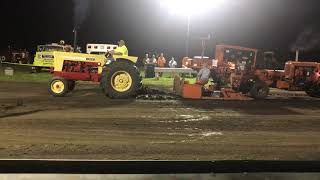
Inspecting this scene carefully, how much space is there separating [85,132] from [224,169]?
6.19 m

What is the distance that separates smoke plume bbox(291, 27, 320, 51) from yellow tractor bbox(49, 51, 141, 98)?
15.6 meters

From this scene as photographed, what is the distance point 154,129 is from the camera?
10.2m

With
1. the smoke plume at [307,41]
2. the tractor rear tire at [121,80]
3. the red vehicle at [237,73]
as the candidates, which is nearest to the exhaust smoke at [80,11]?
the red vehicle at [237,73]

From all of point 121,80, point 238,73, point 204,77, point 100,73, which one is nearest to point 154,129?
point 121,80

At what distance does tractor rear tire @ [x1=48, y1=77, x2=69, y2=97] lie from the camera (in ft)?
51.6

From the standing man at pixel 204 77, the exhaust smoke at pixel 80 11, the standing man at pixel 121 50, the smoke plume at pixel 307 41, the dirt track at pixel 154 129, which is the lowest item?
the dirt track at pixel 154 129

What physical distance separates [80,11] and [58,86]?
10.4 metres

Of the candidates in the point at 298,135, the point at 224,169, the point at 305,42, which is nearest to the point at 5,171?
the point at 224,169

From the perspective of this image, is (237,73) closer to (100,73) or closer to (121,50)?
(121,50)

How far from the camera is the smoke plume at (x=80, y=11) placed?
24875 mm

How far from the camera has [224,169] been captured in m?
3.71

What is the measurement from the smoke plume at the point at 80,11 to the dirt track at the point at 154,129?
10.1 meters

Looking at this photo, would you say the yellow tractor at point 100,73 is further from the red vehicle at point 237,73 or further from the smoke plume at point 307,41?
the smoke plume at point 307,41

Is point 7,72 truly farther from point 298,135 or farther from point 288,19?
point 288,19
